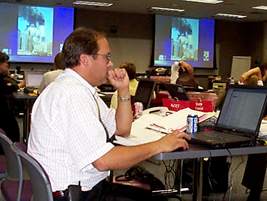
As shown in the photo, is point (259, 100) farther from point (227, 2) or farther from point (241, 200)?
point (227, 2)

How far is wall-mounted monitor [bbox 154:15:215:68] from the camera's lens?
41.1 feet

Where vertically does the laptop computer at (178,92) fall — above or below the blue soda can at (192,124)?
above

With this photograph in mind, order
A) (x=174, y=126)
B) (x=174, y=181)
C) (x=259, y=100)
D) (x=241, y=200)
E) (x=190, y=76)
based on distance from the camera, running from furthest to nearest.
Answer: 1. (x=190, y=76)
2. (x=174, y=181)
3. (x=241, y=200)
4. (x=174, y=126)
5. (x=259, y=100)

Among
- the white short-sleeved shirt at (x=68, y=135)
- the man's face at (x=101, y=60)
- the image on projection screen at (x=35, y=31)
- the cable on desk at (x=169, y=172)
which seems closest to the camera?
the white short-sleeved shirt at (x=68, y=135)

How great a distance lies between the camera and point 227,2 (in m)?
9.81

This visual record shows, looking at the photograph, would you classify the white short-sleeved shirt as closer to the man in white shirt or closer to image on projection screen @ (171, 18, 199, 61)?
the man in white shirt

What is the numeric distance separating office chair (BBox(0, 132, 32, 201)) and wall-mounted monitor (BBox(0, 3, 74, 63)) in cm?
882

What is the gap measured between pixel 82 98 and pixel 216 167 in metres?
2.37

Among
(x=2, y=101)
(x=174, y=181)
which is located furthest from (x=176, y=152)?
(x=2, y=101)

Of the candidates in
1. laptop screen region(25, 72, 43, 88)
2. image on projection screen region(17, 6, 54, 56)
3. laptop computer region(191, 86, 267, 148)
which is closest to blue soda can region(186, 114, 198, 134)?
laptop computer region(191, 86, 267, 148)

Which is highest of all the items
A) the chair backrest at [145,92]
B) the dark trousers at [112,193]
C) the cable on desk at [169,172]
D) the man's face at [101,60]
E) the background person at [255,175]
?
the man's face at [101,60]

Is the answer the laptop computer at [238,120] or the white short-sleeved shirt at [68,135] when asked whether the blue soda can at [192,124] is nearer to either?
the laptop computer at [238,120]

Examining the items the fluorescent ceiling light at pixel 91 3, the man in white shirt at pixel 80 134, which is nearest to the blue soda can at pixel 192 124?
the man in white shirt at pixel 80 134

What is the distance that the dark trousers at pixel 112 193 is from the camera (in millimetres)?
1746
